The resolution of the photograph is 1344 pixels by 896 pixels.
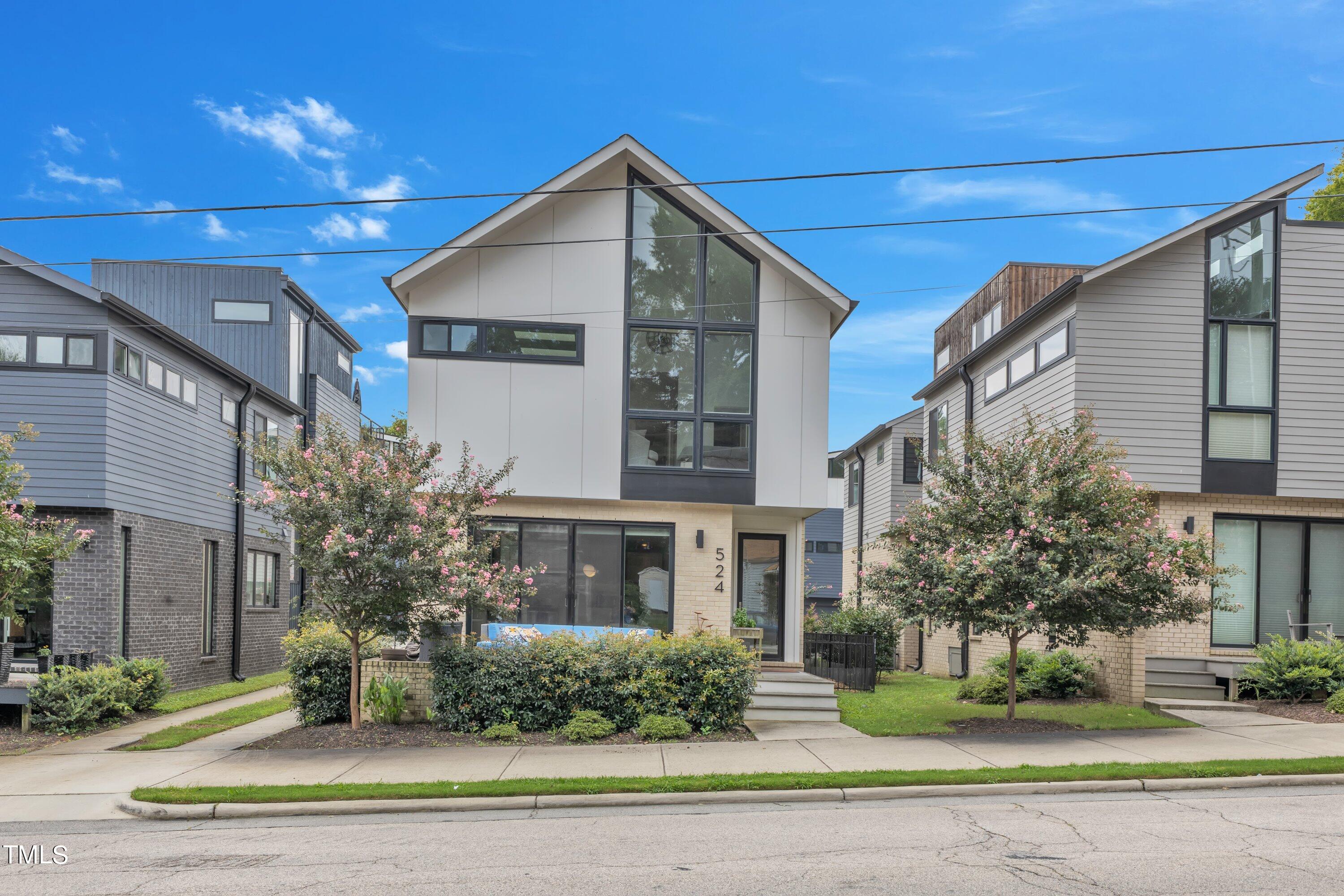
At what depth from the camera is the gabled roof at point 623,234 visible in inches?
600

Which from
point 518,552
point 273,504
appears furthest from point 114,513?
point 518,552

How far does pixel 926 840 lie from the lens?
767 centimetres

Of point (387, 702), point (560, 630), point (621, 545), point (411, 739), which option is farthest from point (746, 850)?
point (621, 545)

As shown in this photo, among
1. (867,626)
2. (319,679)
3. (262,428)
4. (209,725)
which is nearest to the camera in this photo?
(319,679)

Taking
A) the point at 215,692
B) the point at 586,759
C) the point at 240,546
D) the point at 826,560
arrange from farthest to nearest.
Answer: the point at 826,560
the point at 240,546
the point at 215,692
the point at 586,759

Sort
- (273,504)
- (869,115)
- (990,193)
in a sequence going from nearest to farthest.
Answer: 1. (273,504)
2. (869,115)
3. (990,193)

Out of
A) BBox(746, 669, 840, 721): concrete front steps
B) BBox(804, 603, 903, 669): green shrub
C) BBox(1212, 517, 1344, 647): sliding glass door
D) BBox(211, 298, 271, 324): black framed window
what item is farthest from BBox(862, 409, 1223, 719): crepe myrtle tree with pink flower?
BBox(211, 298, 271, 324): black framed window

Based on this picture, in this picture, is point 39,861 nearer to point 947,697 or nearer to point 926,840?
point 926,840

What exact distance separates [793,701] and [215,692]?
11.6m

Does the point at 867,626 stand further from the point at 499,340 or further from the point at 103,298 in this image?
the point at 103,298

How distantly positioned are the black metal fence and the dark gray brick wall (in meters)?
12.0

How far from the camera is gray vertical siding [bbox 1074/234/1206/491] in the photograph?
16.0 metres

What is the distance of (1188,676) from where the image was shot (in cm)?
1562

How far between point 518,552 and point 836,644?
6876 millimetres
